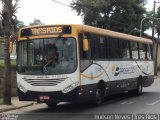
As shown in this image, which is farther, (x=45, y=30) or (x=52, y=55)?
(x=45, y=30)

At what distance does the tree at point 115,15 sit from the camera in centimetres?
5747

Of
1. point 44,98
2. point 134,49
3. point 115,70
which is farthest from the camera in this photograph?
point 134,49

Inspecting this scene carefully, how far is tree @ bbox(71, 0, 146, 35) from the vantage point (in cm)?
5747

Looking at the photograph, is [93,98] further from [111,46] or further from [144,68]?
[144,68]

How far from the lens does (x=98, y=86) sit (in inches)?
680

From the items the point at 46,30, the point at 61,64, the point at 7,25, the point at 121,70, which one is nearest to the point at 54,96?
the point at 61,64

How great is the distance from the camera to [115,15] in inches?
2296

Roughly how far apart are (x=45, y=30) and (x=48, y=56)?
97 centimetres

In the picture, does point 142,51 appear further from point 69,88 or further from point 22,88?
point 22,88

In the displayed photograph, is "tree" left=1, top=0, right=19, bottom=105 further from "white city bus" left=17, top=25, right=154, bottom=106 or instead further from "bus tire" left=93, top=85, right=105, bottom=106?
"bus tire" left=93, top=85, right=105, bottom=106

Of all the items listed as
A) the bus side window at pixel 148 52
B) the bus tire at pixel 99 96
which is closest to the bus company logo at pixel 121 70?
the bus tire at pixel 99 96

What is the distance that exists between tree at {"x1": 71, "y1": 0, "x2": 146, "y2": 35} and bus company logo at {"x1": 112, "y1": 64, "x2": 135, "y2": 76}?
35477 mm

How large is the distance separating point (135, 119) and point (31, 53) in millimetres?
4573

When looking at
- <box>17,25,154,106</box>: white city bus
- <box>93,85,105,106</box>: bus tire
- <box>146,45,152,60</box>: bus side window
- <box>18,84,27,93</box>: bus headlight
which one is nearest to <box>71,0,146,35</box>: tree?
<box>146,45,152,60</box>: bus side window
